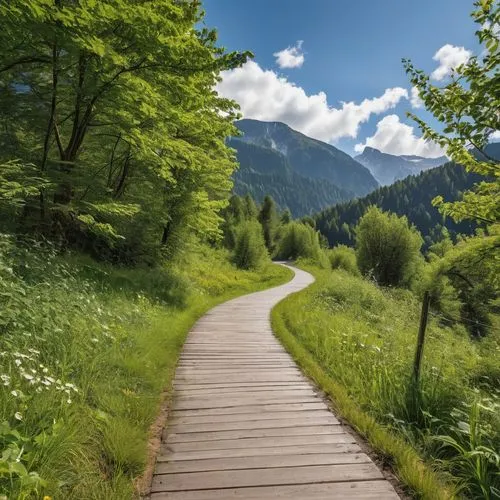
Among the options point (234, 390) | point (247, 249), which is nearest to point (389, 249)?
point (247, 249)

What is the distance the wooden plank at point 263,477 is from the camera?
3.66 m

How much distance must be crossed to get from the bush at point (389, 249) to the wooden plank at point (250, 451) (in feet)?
131

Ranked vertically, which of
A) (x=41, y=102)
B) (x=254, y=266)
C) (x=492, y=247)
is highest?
(x=41, y=102)

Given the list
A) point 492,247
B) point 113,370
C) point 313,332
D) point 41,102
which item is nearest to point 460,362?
point 492,247

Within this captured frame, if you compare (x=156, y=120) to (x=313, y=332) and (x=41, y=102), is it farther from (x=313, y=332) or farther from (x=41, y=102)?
(x=313, y=332)

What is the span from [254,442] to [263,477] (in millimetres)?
735

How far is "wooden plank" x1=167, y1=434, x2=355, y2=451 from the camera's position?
4.40 m

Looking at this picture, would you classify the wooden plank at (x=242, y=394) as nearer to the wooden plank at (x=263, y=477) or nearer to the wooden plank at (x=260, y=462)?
the wooden plank at (x=260, y=462)

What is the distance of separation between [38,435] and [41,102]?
9.67 meters

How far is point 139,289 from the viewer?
12.0m

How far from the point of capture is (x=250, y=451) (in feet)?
14.1

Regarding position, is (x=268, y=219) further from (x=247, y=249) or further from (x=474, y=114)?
(x=474, y=114)

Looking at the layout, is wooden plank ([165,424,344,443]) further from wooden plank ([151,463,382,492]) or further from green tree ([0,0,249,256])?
green tree ([0,0,249,256])

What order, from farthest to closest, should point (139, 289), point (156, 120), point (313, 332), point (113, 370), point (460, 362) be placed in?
1. point (139, 289)
2. point (156, 120)
3. point (313, 332)
4. point (460, 362)
5. point (113, 370)
